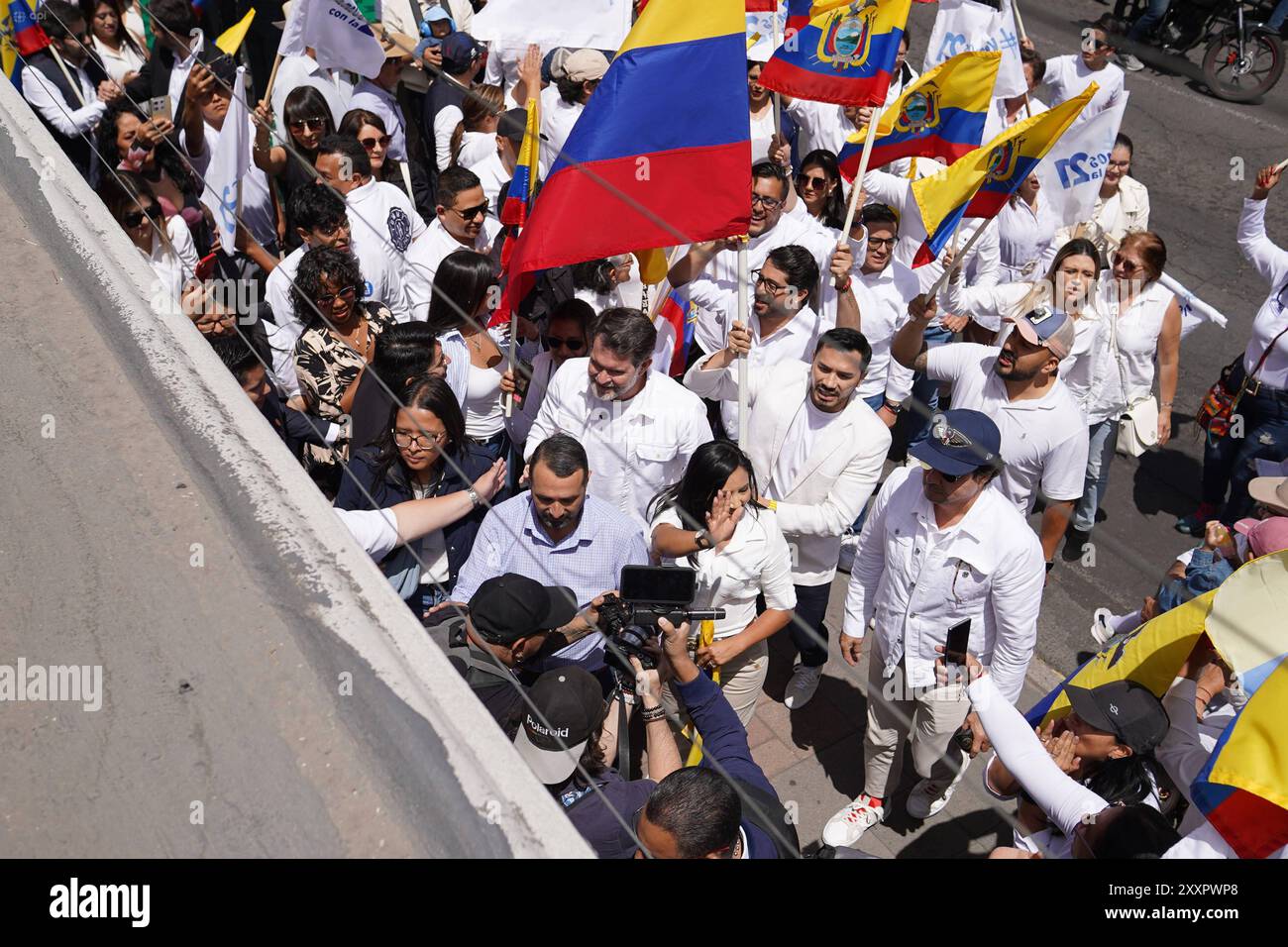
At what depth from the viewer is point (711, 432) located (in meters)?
5.68

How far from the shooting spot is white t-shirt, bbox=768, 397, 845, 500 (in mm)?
4891

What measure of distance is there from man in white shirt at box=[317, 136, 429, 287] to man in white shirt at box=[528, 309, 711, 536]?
1504 millimetres

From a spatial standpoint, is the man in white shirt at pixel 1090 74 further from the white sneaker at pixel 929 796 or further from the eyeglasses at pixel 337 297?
the eyeglasses at pixel 337 297

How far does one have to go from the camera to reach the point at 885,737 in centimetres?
462

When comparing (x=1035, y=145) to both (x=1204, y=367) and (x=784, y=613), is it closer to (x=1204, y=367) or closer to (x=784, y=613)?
(x=784, y=613)

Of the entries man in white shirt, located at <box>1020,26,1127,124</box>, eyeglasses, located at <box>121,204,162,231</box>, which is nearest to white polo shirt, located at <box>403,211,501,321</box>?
eyeglasses, located at <box>121,204,162,231</box>

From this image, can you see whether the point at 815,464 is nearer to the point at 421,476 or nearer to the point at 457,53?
the point at 421,476

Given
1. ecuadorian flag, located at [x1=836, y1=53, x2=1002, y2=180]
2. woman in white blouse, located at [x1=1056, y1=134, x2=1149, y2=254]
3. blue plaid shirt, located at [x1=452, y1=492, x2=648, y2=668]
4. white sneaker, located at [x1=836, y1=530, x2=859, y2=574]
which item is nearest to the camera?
blue plaid shirt, located at [x1=452, y1=492, x2=648, y2=668]

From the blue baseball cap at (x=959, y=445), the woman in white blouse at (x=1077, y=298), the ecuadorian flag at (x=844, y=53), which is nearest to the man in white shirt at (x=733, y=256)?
the ecuadorian flag at (x=844, y=53)

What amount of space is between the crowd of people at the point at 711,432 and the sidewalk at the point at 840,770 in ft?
0.32

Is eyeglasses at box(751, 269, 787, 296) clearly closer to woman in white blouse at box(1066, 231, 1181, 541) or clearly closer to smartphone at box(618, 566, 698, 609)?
woman in white blouse at box(1066, 231, 1181, 541)

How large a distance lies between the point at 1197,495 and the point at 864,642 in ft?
9.27

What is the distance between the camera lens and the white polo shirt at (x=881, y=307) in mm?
6012

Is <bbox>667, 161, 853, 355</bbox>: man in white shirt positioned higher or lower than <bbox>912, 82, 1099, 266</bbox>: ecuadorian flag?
lower
